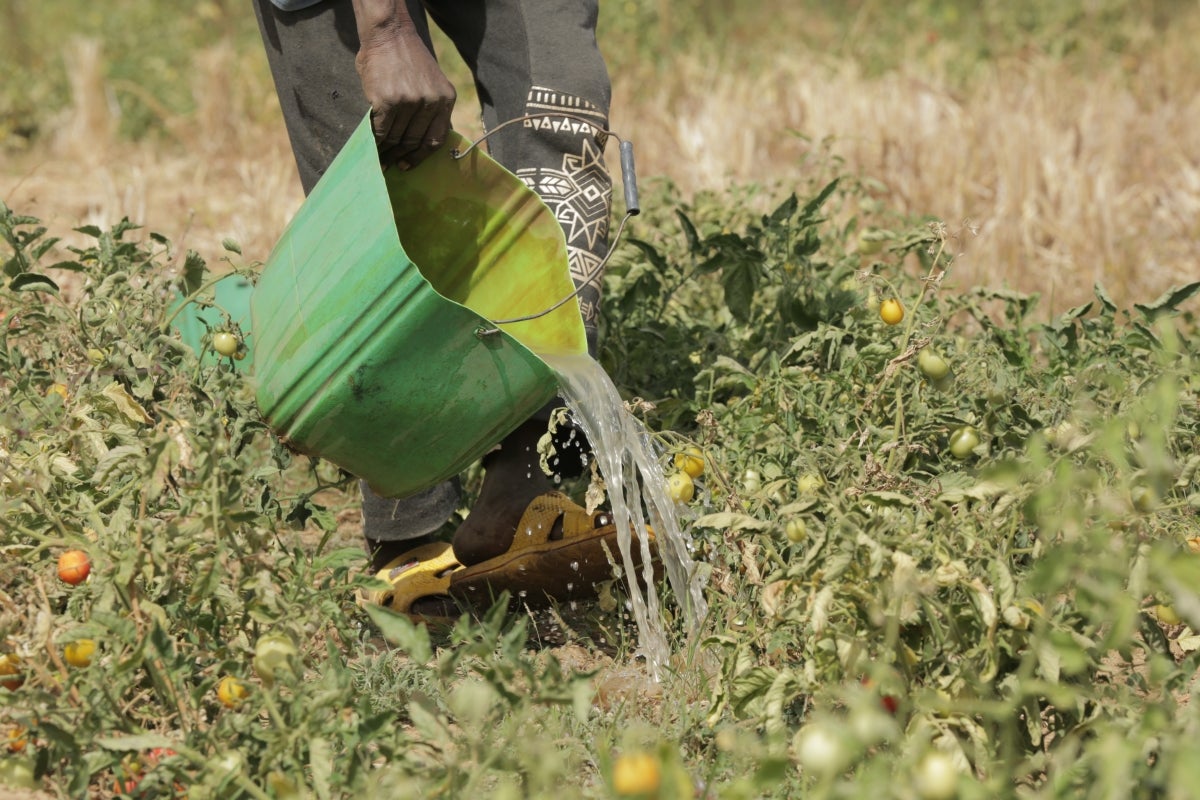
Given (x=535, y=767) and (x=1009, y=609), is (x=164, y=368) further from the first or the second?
(x=1009, y=609)

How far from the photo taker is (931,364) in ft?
7.38

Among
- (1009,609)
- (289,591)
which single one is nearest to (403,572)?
(289,591)

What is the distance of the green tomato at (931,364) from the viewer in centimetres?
225

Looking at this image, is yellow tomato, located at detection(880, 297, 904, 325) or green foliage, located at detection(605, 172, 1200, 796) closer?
green foliage, located at detection(605, 172, 1200, 796)

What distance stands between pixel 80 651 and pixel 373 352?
594 millimetres

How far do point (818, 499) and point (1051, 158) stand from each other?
10.5ft

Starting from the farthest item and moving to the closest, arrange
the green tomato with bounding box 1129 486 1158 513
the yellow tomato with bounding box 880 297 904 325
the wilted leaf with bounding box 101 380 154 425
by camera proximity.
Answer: the yellow tomato with bounding box 880 297 904 325
the wilted leaf with bounding box 101 380 154 425
the green tomato with bounding box 1129 486 1158 513

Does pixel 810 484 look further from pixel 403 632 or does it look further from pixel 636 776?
pixel 636 776

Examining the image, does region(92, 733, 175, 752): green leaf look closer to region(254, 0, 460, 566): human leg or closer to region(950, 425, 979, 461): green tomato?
region(254, 0, 460, 566): human leg

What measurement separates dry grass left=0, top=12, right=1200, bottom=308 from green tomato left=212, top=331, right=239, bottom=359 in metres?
1.60

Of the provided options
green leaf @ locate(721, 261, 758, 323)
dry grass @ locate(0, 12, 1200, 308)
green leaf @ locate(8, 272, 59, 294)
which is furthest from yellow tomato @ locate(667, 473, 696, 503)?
dry grass @ locate(0, 12, 1200, 308)

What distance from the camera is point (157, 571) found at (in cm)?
186

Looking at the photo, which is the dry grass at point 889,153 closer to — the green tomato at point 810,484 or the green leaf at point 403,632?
the green tomato at point 810,484

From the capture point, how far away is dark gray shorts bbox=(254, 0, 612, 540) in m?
2.52
